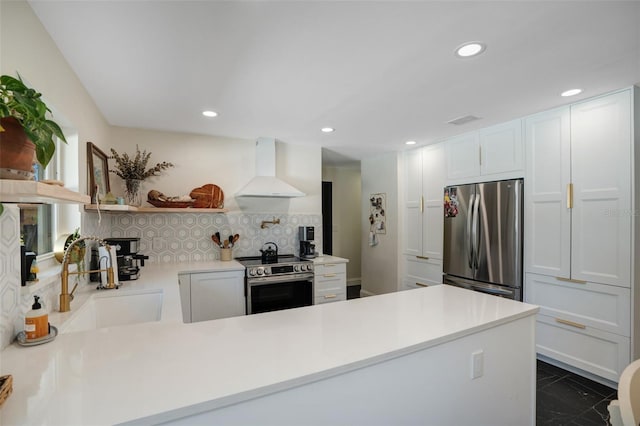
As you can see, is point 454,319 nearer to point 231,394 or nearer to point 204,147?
point 231,394

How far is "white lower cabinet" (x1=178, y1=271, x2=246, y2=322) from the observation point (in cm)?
280

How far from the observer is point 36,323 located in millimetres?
1102

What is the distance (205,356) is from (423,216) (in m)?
3.51

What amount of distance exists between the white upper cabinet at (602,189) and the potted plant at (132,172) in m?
3.90

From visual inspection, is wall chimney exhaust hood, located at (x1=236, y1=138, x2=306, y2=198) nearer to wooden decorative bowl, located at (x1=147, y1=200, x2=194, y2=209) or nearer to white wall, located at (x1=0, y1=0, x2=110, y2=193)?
wooden decorative bowl, located at (x1=147, y1=200, x2=194, y2=209)

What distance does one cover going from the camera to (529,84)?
2121mm

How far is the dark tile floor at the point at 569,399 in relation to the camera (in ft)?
6.55

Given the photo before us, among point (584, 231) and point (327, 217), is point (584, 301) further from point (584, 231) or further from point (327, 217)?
point (327, 217)

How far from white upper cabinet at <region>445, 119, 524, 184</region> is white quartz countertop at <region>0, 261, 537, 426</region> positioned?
1.92 m

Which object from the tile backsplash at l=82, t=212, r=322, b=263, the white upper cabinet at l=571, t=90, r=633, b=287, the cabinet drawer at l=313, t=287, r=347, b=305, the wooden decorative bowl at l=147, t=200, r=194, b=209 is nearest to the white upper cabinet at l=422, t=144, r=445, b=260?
the cabinet drawer at l=313, t=287, r=347, b=305

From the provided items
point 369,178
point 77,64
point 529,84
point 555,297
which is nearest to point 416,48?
point 529,84

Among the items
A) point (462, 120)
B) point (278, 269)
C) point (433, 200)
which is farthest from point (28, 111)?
point (433, 200)

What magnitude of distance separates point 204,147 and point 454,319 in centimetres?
315

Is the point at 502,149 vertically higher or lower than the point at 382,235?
higher
